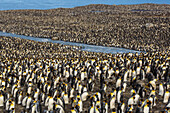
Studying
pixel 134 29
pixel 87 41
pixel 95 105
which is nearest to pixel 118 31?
pixel 134 29

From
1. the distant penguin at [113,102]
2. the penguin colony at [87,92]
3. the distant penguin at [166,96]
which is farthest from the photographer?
the distant penguin at [166,96]

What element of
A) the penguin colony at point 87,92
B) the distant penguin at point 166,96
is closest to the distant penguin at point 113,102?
the penguin colony at point 87,92

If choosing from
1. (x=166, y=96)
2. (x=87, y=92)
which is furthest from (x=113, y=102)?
(x=166, y=96)

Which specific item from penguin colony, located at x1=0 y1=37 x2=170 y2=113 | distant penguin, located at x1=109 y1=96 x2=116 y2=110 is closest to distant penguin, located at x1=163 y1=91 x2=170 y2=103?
penguin colony, located at x1=0 y1=37 x2=170 y2=113

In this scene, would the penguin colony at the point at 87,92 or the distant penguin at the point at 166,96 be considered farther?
the distant penguin at the point at 166,96

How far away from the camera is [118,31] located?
57.0 meters

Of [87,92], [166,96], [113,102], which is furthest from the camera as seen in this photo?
[87,92]

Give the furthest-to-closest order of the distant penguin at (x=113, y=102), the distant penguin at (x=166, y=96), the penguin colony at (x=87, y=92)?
the distant penguin at (x=166, y=96) < the distant penguin at (x=113, y=102) < the penguin colony at (x=87, y=92)

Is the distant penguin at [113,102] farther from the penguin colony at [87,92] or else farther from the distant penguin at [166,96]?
the distant penguin at [166,96]

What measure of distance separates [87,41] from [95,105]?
37967mm

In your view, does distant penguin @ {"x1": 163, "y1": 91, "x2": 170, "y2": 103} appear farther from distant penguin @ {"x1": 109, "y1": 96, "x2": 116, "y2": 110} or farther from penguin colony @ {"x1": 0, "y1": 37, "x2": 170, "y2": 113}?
distant penguin @ {"x1": 109, "y1": 96, "x2": 116, "y2": 110}

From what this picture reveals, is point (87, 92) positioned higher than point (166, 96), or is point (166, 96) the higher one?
point (166, 96)

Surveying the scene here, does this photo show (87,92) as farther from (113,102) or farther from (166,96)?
(166,96)

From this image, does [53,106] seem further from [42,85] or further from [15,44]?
[15,44]
